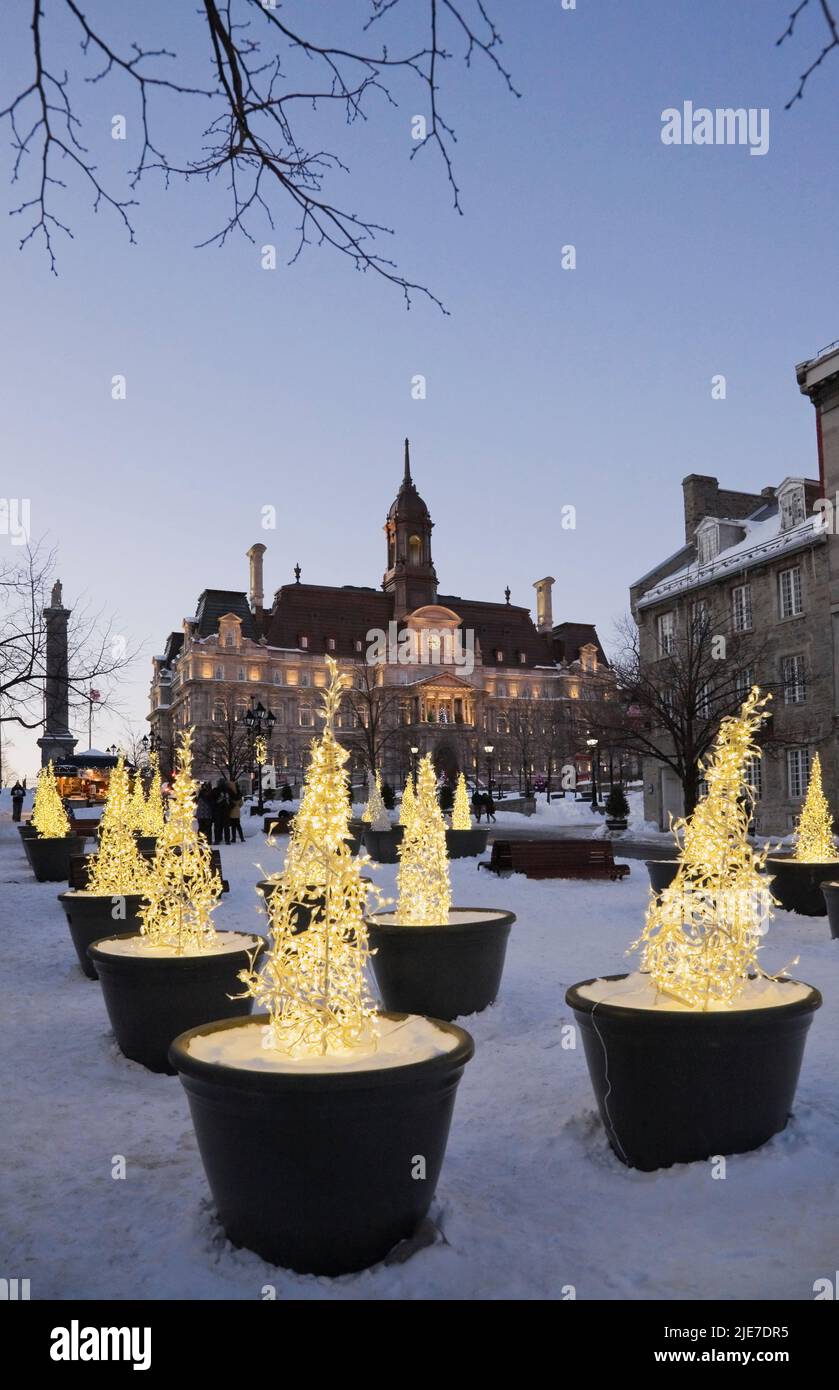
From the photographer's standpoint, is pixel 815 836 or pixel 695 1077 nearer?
pixel 695 1077

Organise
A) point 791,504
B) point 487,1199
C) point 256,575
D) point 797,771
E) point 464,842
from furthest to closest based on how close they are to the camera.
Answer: point 256,575 < point 791,504 < point 797,771 < point 464,842 < point 487,1199

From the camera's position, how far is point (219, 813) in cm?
2728

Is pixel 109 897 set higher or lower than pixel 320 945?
lower

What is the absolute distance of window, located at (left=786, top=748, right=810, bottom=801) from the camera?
107ft

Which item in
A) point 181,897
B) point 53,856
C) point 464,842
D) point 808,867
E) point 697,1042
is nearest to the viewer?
point 697,1042

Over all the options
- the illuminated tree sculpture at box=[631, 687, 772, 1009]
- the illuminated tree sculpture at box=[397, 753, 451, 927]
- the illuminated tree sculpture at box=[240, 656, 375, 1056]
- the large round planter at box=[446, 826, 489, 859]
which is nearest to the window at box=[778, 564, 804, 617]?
the large round planter at box=[446, 826, 489, 859]

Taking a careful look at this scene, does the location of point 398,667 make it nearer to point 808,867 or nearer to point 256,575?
point 256,575

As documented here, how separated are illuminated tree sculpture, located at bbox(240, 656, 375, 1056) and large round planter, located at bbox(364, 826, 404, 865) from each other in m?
17.2

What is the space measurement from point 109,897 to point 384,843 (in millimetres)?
12985

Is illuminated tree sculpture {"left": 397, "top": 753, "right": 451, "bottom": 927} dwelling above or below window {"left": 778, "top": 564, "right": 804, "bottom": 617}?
below

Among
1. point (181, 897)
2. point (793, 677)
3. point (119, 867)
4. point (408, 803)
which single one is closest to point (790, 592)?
point (793, 677)

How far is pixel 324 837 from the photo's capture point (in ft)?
16.5

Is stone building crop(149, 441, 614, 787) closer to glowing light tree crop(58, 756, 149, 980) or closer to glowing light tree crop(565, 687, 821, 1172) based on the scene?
glowing light tree crop(58, 756, 149, 980)

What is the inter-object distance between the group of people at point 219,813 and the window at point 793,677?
19.3m
